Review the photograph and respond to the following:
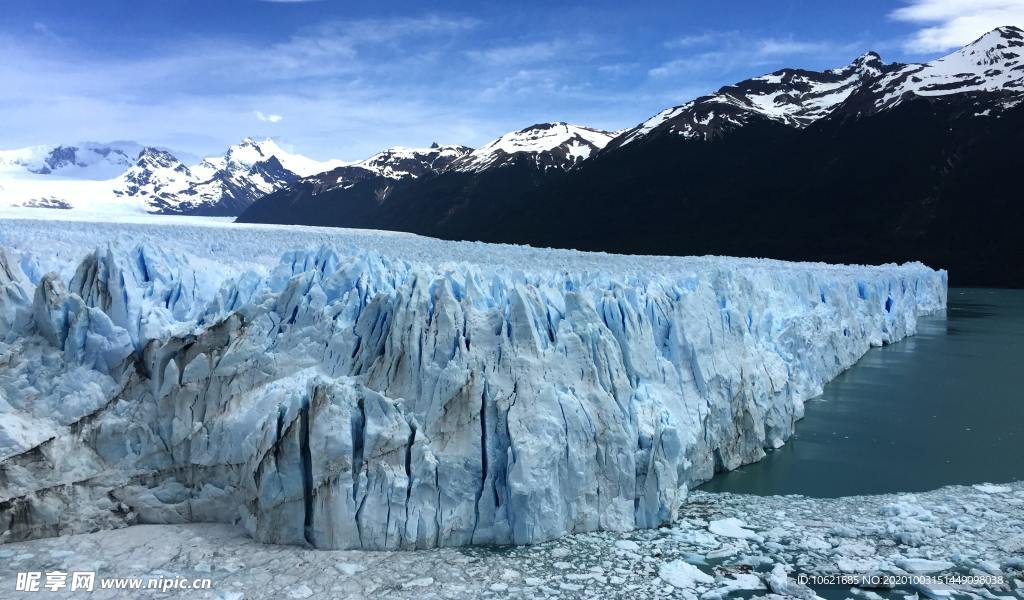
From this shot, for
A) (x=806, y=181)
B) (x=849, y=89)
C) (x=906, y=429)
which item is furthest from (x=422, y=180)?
(x=906, y=429)

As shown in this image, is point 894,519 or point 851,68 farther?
point 851,68

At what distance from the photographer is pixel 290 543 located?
7.00 m

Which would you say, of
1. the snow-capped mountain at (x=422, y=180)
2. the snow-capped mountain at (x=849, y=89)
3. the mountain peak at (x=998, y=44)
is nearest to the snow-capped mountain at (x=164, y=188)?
the snow-capped mountain at (x=422, y=180)

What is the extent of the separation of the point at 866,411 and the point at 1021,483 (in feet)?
12.4

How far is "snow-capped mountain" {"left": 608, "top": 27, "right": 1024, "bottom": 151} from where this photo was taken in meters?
50.2

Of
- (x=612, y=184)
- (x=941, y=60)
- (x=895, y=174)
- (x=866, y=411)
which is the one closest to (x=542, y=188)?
(x=612, y=184)

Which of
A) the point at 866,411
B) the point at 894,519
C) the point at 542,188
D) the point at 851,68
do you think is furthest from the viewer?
the point at 851,68

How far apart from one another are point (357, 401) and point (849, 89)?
7145 cm

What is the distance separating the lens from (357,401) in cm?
750

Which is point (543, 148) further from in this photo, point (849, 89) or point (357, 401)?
point (357, 401)

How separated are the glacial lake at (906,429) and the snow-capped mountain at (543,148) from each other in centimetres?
6031

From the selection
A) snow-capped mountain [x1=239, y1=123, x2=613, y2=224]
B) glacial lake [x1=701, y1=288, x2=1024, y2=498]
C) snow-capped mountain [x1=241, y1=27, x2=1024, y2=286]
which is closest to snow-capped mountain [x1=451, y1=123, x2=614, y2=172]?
snow-capped mountain [x1=239, y1=123, x2=613, y2=224]

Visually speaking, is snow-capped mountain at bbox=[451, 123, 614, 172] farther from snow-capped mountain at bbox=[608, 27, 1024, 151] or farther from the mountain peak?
the mountain peak

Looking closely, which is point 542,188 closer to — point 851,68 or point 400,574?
point 851,68
